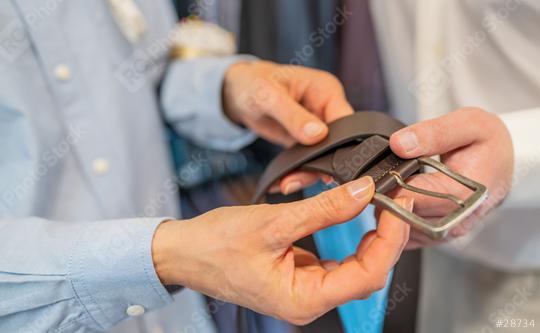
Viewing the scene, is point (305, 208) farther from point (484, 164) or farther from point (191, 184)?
point (191, 184)

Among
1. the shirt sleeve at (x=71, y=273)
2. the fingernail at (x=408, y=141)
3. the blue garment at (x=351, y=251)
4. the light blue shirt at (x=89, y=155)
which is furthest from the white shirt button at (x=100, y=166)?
the fingernail at (x=408, y=141)

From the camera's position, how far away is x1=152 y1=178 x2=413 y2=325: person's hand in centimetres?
32

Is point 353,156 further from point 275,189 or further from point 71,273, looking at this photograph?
point 71,273

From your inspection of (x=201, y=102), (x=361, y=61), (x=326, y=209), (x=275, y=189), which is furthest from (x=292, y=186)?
(x=361, y=61)

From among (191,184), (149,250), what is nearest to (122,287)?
(149,250)

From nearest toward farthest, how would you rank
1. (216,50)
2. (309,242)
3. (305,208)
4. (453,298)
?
1. (305,208)
2. (309,242)
3. (453,298)
4. (216,50)

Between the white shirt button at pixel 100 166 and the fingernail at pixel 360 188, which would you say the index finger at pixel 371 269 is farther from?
the white shirt button at pixel 100 166

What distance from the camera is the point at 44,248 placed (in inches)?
14.8

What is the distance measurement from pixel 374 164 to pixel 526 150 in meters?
0.17

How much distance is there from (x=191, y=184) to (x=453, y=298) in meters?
0.42

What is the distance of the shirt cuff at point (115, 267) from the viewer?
0.37 metres

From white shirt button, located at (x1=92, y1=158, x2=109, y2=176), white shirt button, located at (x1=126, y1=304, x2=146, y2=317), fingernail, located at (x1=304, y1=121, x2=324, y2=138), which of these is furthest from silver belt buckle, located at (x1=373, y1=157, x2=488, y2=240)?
white shirt button, located at (x1=92, y1=158, x2=109, y2=176)

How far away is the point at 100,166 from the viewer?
0.53 m

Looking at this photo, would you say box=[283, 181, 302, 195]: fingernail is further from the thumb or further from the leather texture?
the thumb
